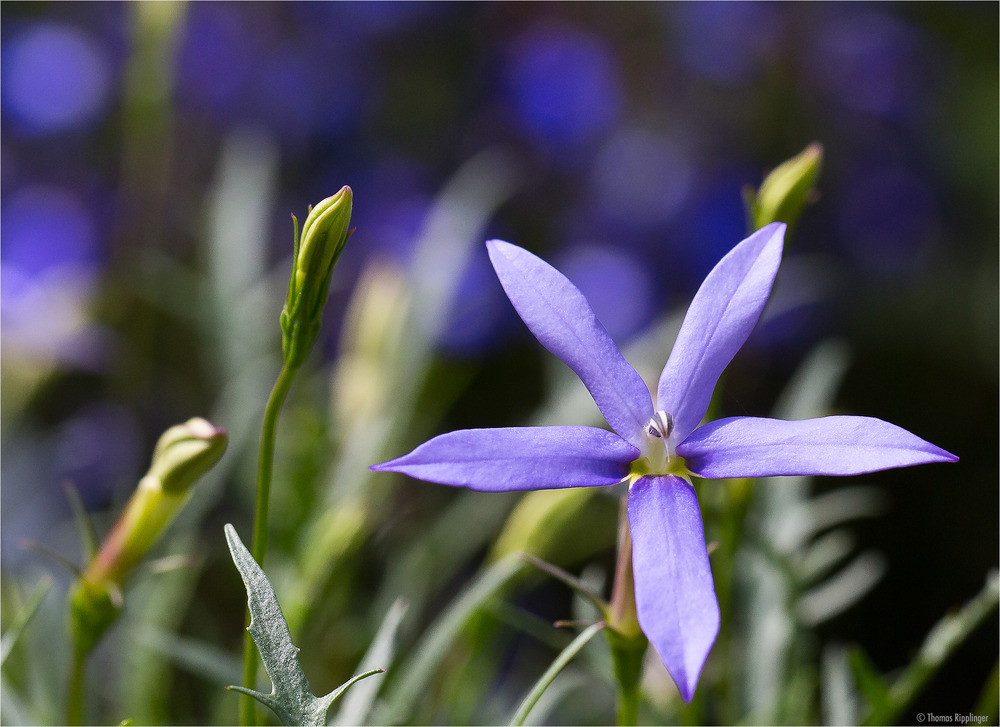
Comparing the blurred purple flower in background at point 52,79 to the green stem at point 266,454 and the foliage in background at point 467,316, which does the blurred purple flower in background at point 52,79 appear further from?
the green stem at point 266,454

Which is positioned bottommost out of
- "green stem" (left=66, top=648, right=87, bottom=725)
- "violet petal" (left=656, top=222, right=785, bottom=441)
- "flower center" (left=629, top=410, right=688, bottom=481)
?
"green stem" (left=66, top=648, right=87, bottom=725)

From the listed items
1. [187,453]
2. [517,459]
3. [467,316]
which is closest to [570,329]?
[517,459]

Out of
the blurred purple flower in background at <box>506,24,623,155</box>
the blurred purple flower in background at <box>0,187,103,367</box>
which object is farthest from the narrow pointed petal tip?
the blurred purple flower in background at <box>506,24,623,155</box>

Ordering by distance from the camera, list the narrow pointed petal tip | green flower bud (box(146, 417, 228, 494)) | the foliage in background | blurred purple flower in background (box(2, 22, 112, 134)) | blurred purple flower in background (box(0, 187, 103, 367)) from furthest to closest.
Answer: blurred purple flower in background (box(2, 22, 112, 134)) < blurred purple flower in background (box(0, 187, 103, 367)) < the foliage in background < green flower bud (box(146, 417, 228, 494)) < the narrow pointed petal tip

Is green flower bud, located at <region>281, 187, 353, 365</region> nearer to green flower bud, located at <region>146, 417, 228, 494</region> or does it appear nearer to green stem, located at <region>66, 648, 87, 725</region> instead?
green flower bud, located at <region>146, 417, 228, 494</region>

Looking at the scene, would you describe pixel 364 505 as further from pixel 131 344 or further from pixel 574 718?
pixel 131 344

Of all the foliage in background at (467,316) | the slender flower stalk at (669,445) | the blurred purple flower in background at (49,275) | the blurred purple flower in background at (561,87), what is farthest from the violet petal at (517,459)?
the blurred purple flower in background at (561,87)
